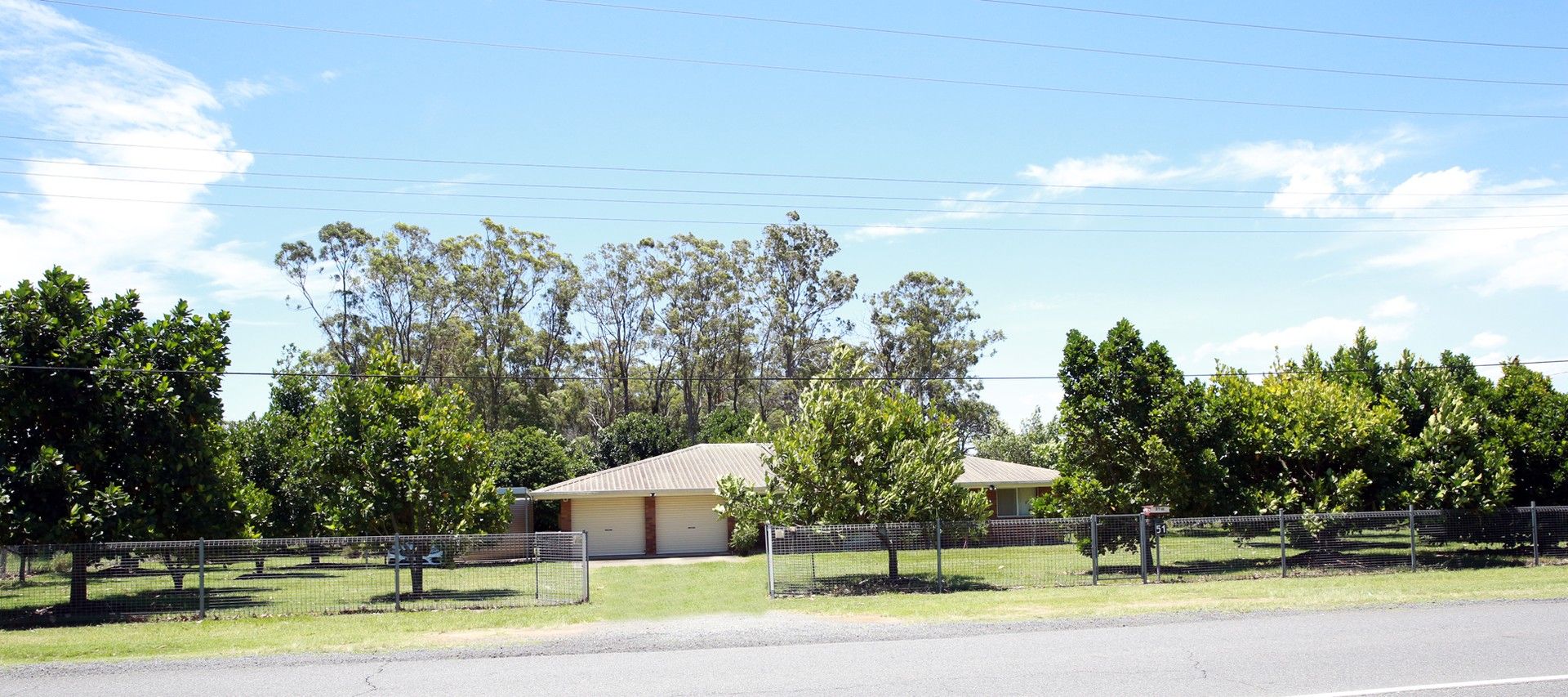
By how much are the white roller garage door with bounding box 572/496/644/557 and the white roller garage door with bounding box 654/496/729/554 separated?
2.44 ft

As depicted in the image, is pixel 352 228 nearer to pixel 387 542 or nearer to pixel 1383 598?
pixel 387 542

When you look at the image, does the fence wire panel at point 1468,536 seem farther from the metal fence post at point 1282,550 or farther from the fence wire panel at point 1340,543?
the metal fence post at point 1282,550

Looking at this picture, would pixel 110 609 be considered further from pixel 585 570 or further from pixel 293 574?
pixel 585 570

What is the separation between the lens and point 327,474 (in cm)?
2047

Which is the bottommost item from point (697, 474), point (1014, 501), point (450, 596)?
point (1014, 501)

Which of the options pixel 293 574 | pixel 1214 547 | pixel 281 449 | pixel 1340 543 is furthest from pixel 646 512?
pixel 1340 543

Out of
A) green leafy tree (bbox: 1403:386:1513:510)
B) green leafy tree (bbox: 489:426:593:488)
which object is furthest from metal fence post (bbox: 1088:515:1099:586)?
green leafy tree (bbox: 489:426:593:488)

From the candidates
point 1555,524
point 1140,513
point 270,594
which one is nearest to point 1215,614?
point 1140,513

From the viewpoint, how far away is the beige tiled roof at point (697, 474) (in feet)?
109

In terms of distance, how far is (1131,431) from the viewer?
2189 centimetres

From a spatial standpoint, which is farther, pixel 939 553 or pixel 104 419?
pixel 939 553

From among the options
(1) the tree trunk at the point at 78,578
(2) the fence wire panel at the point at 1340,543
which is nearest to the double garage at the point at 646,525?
(1) the tree trunk at the point at 78,578

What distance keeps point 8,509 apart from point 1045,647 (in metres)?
16.9

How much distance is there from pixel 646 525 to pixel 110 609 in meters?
18.5
